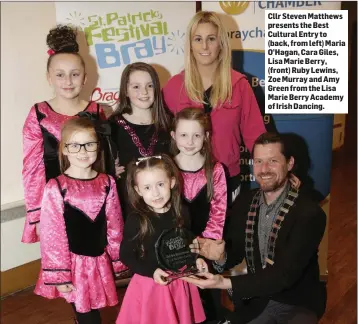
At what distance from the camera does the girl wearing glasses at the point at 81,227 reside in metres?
1.35

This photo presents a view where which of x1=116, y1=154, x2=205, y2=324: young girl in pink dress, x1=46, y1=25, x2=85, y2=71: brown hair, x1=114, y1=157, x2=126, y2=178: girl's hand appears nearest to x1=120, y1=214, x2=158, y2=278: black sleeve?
x1=116, y1=154, x2=205, y2=324: young girl in pink dress

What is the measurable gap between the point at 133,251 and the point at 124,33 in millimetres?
821

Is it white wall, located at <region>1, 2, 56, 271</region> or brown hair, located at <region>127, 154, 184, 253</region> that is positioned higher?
white wall, located at <region>1, 2, 56, 271</region>

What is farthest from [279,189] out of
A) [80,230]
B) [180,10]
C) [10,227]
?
[10,227]

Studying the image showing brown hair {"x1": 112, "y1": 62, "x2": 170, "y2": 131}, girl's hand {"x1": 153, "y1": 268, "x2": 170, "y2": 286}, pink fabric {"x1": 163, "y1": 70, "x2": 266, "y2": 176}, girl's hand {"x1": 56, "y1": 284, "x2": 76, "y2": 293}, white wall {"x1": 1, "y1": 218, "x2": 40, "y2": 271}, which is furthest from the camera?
white wall {"x1": 1, "y1": 218, "x2": 40, "y2": 271}

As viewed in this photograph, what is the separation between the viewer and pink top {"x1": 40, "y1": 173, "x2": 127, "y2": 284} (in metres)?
1.35

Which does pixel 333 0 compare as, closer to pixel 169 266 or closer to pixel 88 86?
pixel 88 86

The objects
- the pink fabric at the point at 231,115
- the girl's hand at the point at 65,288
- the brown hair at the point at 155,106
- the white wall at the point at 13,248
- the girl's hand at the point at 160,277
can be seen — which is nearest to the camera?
the girl's hand at the point at 160,277

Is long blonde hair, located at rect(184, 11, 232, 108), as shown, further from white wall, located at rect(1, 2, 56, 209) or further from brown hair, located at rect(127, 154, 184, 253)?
white wall, located at rect(1, 2, 56, 209)

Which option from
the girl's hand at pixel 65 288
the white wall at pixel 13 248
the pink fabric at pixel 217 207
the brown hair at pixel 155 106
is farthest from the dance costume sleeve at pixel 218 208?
the white wall at pixel 13 248

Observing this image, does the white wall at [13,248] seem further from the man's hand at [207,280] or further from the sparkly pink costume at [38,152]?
the man's hand at [207,280]

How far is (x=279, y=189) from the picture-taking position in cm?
146

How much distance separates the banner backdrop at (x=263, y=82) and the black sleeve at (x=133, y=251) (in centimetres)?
69

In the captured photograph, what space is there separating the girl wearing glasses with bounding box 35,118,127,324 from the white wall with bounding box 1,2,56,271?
0.28m
